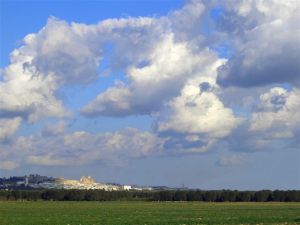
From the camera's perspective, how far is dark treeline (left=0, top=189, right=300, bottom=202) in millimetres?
180500

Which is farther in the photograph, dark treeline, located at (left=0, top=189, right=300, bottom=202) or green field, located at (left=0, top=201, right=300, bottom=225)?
dark treeline, located at (left=0, top=189, right=300, bottom=202)

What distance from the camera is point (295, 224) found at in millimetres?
42906

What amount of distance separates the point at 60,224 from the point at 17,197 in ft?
467

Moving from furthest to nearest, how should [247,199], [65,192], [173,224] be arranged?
1. [65,192]
2. [247,199]
3. [173,224]

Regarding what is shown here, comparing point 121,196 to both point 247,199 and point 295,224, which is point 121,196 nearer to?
point 247,199

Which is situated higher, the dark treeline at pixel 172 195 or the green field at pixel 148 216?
the dark treeline at pixel 172 195

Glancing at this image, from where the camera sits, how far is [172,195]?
191 m

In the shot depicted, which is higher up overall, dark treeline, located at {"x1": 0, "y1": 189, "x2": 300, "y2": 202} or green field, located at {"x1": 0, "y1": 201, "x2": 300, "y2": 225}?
dark treeline, located at {"x1": 0, "y1": 189, "x2": 300, "y2": 202}

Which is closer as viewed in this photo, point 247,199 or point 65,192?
point 247,199

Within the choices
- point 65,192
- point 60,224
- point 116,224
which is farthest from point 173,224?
point 65,192

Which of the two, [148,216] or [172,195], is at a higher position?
[172,195]

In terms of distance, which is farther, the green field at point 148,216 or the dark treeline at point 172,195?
the dark treeline at point 172,195

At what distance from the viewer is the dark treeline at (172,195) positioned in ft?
592

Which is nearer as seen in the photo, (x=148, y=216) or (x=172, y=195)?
(x=148, y=216)
